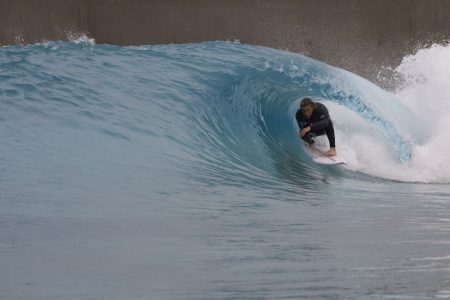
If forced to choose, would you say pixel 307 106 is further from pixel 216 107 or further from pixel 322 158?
pixel 216 107

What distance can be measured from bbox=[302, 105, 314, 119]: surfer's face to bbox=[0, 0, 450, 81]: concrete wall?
6.85 meters

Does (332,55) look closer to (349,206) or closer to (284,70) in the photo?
(284,70)

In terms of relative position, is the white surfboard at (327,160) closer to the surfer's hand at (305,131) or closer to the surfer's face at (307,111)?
the surfer's hand at (305,131)

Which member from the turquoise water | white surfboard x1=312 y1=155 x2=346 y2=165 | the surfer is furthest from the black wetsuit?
the turquoise water

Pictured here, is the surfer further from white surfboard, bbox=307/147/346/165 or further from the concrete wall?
the concrete wall

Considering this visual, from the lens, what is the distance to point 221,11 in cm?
1659

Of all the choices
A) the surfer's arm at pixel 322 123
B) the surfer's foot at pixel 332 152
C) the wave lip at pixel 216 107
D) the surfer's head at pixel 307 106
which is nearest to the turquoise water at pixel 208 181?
the wave lip at pixel 216 107

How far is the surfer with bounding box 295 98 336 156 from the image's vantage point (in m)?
9.58

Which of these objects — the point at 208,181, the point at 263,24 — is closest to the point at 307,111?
the point at 208,181

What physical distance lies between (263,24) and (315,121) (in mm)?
7065

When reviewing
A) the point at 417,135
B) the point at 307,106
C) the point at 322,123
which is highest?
the point at 307,106

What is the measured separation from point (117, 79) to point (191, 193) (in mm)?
3482

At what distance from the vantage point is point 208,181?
7.77 metres

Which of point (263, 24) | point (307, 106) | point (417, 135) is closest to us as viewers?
point (307, 106)
